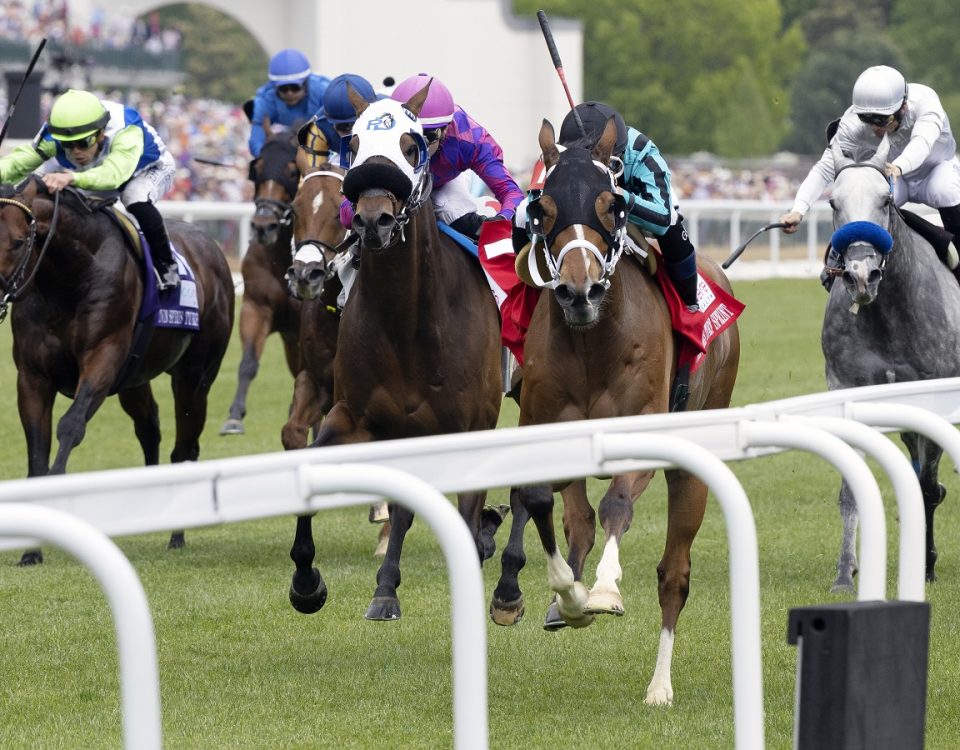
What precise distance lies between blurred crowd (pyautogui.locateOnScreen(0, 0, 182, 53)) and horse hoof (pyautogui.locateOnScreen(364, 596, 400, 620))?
31.9m

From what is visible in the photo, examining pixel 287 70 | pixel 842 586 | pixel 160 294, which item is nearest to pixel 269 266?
pixel 287 70

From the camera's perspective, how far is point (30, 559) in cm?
760

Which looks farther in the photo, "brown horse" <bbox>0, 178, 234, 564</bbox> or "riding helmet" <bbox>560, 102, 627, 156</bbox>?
"brown horse" <bbox>0, 178, 234, 564</bbox>

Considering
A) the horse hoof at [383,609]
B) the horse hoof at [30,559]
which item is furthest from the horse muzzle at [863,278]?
the horse hoof at [30,559]

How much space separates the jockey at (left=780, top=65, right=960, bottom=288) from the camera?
7066mm

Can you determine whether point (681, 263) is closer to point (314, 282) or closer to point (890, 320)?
point (314, 282)

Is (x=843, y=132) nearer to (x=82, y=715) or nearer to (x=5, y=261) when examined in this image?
(x=5, y=261)

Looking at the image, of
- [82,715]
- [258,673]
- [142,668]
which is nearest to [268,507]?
[142,668]

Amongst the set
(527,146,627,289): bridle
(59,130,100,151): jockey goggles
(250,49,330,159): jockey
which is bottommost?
(527,146,627,289): bridle

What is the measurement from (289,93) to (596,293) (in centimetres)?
552

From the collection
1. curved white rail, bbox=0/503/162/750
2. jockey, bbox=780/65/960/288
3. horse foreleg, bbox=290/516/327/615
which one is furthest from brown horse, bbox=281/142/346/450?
curved white rail, bbox=0/503/162/750

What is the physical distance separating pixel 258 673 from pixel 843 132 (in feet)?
11.2

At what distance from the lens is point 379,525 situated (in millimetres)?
8586

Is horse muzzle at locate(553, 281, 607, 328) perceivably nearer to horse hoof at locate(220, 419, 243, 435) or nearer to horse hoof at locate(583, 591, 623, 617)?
horse hoof at locate(583, 591, 623, 617)
